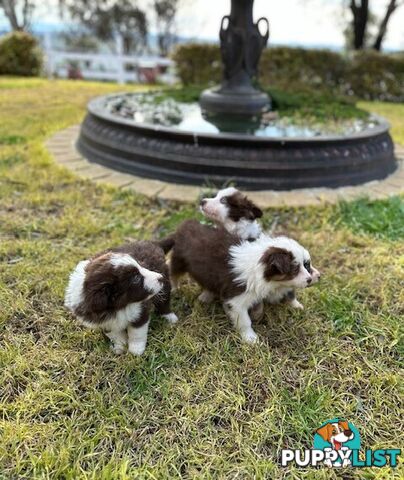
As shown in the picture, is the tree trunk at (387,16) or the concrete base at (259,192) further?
the tree trunk at (387,16)

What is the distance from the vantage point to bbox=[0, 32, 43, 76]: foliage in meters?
16.2

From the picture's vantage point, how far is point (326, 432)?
7.64 ft

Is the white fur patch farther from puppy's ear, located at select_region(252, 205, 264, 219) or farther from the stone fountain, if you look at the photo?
the stone fountain

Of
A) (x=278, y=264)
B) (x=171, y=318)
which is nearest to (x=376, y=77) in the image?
(x=278, y=264)

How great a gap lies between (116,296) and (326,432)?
1355 mm

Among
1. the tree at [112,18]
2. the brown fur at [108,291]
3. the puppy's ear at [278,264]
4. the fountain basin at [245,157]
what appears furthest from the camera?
the tree at [112,18]

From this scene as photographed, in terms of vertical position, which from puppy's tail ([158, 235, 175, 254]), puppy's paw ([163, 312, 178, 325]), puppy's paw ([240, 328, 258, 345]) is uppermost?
puppy's tail ([158, 235, 175, 254])

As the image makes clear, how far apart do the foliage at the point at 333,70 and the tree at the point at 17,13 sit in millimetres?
22919

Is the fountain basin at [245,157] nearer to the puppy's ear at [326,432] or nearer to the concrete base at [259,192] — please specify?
the concrete base at [259,192]

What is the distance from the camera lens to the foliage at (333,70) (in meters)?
14.3

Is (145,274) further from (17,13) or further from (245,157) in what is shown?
(17,13)

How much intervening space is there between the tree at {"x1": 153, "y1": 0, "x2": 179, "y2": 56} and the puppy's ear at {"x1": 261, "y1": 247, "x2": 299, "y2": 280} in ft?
101

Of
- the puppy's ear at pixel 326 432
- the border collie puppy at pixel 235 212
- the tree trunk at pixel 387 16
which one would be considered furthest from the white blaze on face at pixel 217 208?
the tree trunk at pixel 387 16

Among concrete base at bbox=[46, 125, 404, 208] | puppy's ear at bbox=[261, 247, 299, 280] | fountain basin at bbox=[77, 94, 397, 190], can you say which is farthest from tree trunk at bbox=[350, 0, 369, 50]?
puppy's ear at bbox=[261, 247, 299, 280]
